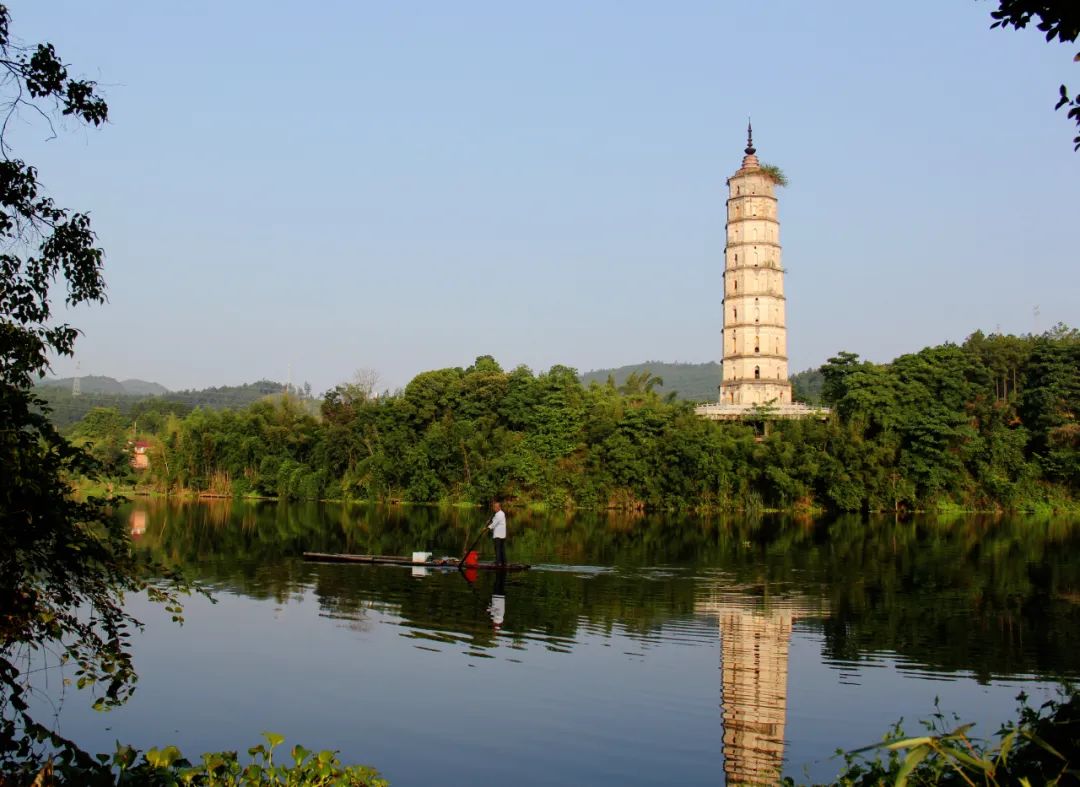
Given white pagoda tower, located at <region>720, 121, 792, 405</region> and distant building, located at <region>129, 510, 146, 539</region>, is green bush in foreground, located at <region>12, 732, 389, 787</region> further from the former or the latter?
white pagoda tower, located at <region>720, 121, 792, 405</region>

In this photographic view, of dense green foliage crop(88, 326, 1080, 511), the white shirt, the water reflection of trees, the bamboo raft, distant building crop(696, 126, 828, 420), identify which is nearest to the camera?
the water reflection of trees

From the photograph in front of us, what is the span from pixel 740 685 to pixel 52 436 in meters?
7.97

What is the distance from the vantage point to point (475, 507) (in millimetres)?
47688

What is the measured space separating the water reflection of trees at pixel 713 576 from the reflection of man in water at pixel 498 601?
0.63 ft

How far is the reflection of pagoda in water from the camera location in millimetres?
9008

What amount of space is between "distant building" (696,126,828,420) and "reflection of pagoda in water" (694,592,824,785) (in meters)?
35.0

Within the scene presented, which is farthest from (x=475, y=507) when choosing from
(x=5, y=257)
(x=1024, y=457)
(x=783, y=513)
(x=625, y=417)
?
(x=5, y=257)

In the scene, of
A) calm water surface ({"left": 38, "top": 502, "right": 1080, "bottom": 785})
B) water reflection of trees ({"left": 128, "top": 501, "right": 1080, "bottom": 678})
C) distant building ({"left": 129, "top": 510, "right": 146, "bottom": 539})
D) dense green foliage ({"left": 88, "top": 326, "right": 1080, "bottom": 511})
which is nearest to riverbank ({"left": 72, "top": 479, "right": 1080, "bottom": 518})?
dense green foliage ({"left": 88, "top": 326, "right": 1080, "bottom": 511})

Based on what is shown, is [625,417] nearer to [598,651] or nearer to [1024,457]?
[1024,457]

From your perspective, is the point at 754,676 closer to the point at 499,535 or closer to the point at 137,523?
the point at 499,535

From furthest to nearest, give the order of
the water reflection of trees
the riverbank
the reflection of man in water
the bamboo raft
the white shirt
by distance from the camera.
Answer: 1. the riverbank
2. the white shirt
3. the bamboo raft
4. the reflection of man in water
5. the water reflection of trees

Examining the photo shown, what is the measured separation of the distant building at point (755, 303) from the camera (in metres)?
52.5

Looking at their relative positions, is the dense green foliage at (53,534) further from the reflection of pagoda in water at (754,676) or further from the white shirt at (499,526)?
the white shirt at (499,526)

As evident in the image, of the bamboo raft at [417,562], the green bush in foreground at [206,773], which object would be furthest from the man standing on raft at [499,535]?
the green bush in foreground at [206,773]
